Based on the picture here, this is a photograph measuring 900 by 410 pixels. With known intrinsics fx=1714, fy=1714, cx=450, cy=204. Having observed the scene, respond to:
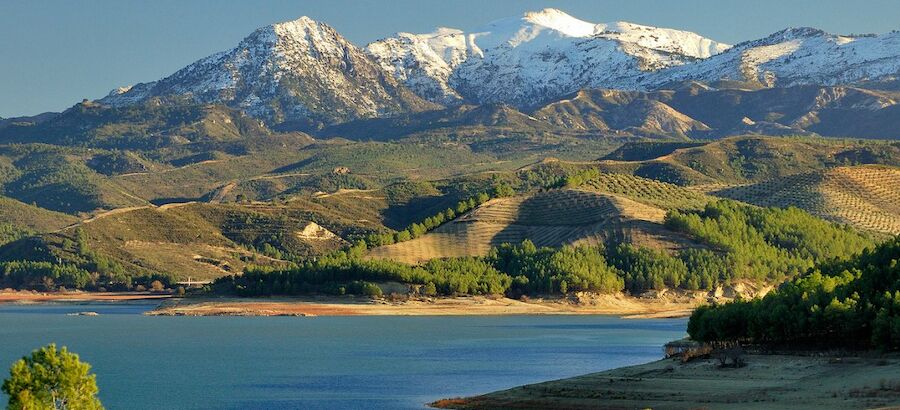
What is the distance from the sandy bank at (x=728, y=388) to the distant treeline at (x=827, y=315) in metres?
4.03

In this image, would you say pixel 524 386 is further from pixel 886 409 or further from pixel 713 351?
pixel 886 409

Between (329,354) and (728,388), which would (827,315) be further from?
(329,354)

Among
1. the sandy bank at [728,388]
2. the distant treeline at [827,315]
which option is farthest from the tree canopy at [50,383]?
the distant treeline at [827,315]

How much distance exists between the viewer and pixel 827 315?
10762cm

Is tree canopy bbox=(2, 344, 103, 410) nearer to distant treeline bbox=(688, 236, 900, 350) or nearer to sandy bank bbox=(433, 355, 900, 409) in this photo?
sandy bank bbox=(433, 355, 900, 409)

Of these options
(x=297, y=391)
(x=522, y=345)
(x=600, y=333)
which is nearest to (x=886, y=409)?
(x=297, y=391)

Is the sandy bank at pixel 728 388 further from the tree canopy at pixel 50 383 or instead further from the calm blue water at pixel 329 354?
the tree canopy at pixel 50 383

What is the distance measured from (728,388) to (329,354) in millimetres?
53572

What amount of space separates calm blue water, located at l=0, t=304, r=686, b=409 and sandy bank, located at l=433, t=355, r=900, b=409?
715cm

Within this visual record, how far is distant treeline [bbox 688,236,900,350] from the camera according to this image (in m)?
103

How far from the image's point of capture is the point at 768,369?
99188 mm

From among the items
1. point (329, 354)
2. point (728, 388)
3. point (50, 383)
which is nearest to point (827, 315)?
point (728, 388)

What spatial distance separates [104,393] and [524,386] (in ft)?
87.5

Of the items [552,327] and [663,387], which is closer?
[663,387]
